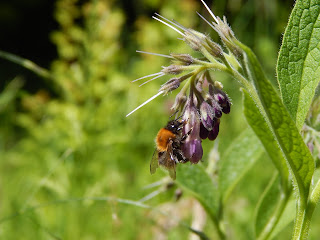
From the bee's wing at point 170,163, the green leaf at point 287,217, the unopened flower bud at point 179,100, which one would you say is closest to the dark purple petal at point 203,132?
the unopened flower bud at point 179,100

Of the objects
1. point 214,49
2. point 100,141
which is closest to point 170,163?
point 214,49

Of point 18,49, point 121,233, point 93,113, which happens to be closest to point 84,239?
point 121,233

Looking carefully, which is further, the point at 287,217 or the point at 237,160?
the point at 237,160

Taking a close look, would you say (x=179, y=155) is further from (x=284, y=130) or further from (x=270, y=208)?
(x=284, y=130)

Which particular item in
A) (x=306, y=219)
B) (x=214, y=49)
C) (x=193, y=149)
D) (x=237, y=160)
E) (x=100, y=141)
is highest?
(x=214, y=49)

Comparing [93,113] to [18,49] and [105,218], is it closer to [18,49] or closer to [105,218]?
[105,218]

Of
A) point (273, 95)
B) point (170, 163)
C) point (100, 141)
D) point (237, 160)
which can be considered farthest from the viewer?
point (100, 141)
